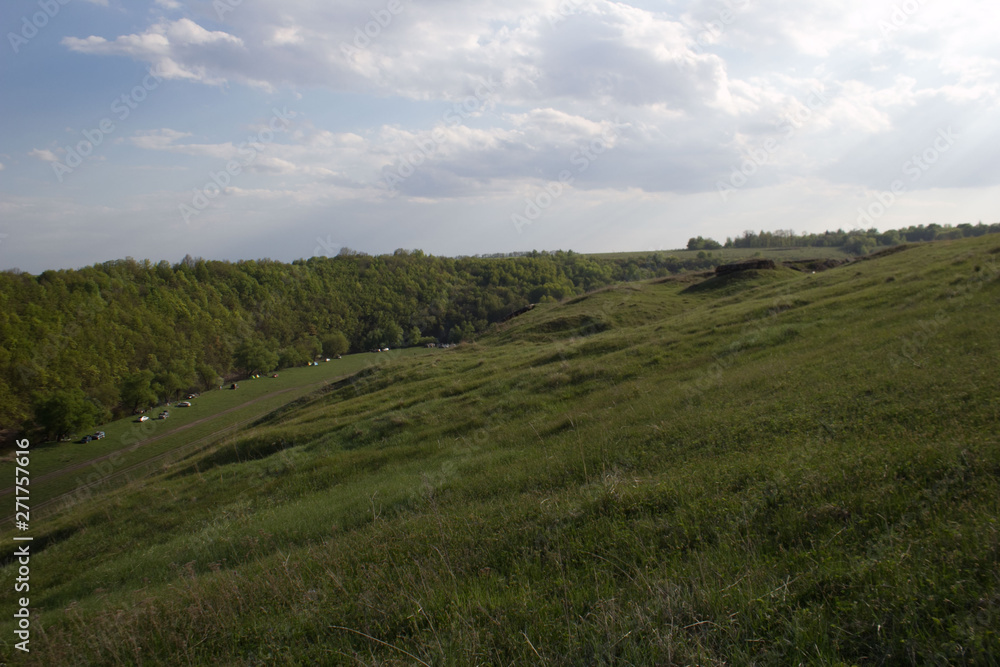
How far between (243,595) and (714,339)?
17825 mm

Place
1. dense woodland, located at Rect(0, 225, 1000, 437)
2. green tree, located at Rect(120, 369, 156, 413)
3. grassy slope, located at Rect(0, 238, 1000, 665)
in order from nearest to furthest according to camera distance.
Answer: grassy slope, located at Rect(0, 238, 1000, 665) → dense woodland, located at Rect(0, 225, 1000, 437) → green tree, located at Rect(120, 369, 156, 413)

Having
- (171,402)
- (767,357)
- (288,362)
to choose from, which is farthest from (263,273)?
(767,357)

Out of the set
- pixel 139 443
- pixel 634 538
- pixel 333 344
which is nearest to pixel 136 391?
pixel 139 443

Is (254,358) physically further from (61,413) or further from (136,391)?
(61,413)

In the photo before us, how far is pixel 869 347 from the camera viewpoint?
11.4 m

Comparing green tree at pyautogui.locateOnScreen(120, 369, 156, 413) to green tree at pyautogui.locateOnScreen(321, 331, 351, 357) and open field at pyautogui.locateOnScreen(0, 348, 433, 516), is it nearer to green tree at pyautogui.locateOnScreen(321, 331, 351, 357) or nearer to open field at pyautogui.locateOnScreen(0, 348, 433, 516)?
open field at pyautogui.locateOnScreen(0, 348, 433, 516)

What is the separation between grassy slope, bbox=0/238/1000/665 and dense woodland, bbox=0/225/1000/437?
64.7 m

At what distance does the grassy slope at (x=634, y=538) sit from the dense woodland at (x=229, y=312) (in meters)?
64.7

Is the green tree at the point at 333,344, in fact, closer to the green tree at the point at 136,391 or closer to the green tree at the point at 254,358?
the green tree at the point at 254,358

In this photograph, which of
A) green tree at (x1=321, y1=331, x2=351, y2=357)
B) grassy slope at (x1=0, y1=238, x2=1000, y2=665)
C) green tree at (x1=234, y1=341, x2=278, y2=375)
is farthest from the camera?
green tree at (x1=321, y1=331, x2=351, y2=357)

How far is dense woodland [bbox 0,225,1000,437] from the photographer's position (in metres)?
63.2

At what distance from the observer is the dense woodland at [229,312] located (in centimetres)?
6322

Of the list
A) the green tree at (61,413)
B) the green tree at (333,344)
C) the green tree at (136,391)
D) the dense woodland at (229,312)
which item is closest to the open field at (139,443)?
the green tree at (61,413)

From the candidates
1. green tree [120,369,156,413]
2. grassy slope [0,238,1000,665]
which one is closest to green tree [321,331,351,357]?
green tree [120,369,156,413]
